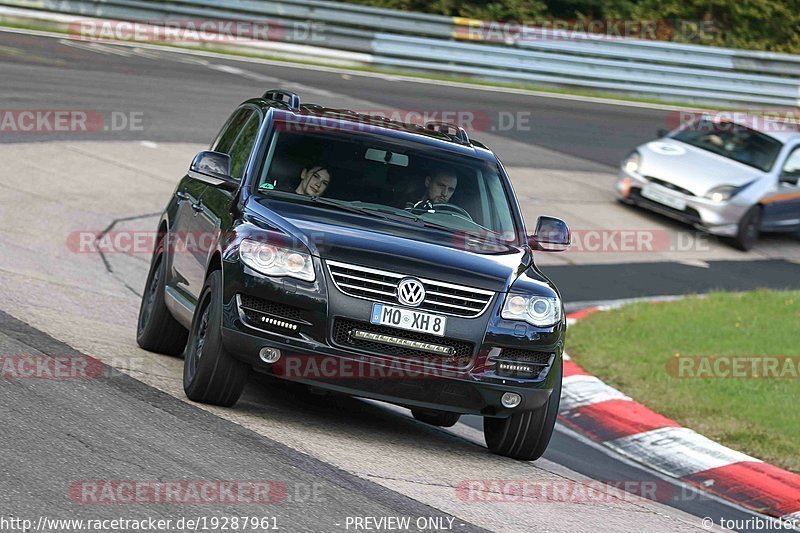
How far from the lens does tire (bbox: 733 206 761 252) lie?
18.2 meters

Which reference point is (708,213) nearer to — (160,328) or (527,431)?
(160,328)

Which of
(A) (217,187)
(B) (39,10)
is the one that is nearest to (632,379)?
(A) (217,187)

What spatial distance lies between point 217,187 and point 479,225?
5.24ft

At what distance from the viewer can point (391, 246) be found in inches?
282

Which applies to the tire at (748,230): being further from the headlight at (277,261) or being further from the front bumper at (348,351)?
the headlight at (277,261)

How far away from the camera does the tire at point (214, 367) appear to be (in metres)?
7.11

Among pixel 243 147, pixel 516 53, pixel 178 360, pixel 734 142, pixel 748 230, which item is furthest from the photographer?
pixel 516 53

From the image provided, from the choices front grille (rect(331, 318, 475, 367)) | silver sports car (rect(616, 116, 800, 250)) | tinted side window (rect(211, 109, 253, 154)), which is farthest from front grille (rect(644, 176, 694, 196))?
front grille (rect(331, 318, 475, 367))

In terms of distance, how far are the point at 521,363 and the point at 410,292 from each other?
74cm

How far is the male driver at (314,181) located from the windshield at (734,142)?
11934mm

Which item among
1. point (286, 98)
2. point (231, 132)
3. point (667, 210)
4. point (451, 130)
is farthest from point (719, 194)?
point (286, 98)

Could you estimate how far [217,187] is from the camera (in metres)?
8.27

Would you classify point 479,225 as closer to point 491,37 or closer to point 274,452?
point 274,452

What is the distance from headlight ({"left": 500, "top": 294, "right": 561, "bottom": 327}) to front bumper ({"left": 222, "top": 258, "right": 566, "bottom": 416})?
0.06m
